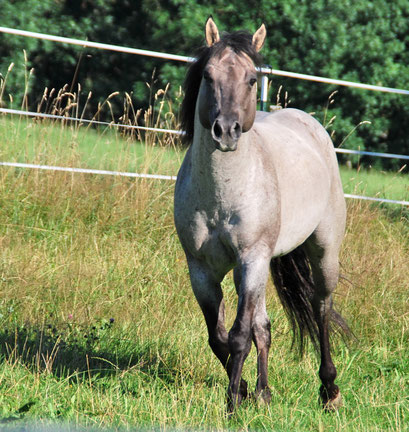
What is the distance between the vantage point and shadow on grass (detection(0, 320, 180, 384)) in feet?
14.0

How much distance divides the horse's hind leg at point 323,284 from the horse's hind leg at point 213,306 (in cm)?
82

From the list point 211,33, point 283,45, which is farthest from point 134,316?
point 283,45

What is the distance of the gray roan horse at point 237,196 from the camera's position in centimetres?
356

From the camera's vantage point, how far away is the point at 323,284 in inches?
191

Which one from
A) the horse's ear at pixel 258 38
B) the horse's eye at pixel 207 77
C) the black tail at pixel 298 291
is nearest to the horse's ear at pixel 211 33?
the horse's ear at pixel 258 38

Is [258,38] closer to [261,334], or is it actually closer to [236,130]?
[236,130]

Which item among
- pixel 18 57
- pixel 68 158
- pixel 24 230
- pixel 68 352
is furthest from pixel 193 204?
pixel 18 57

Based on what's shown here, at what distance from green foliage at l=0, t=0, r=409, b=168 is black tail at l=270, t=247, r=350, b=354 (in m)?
12.2

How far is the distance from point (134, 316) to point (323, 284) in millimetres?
1369

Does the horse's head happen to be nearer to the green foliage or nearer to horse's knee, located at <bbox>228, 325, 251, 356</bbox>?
horse's knee, located at <bbox>228, 325, 251, 356</bbox>

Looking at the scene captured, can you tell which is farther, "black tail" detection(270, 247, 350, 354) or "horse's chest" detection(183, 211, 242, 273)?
"black tail" detection(270, 247, 350, 354)

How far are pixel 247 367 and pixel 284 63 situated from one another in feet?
A: 47.7

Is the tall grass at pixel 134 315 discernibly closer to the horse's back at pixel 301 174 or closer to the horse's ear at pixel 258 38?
the horse's back at pixel 301 174

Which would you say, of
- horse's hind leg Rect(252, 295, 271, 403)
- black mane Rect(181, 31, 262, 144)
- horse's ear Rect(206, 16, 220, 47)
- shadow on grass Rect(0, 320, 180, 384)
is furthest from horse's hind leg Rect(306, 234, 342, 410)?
horse's ear Rect(206, 16, 220, 47)
